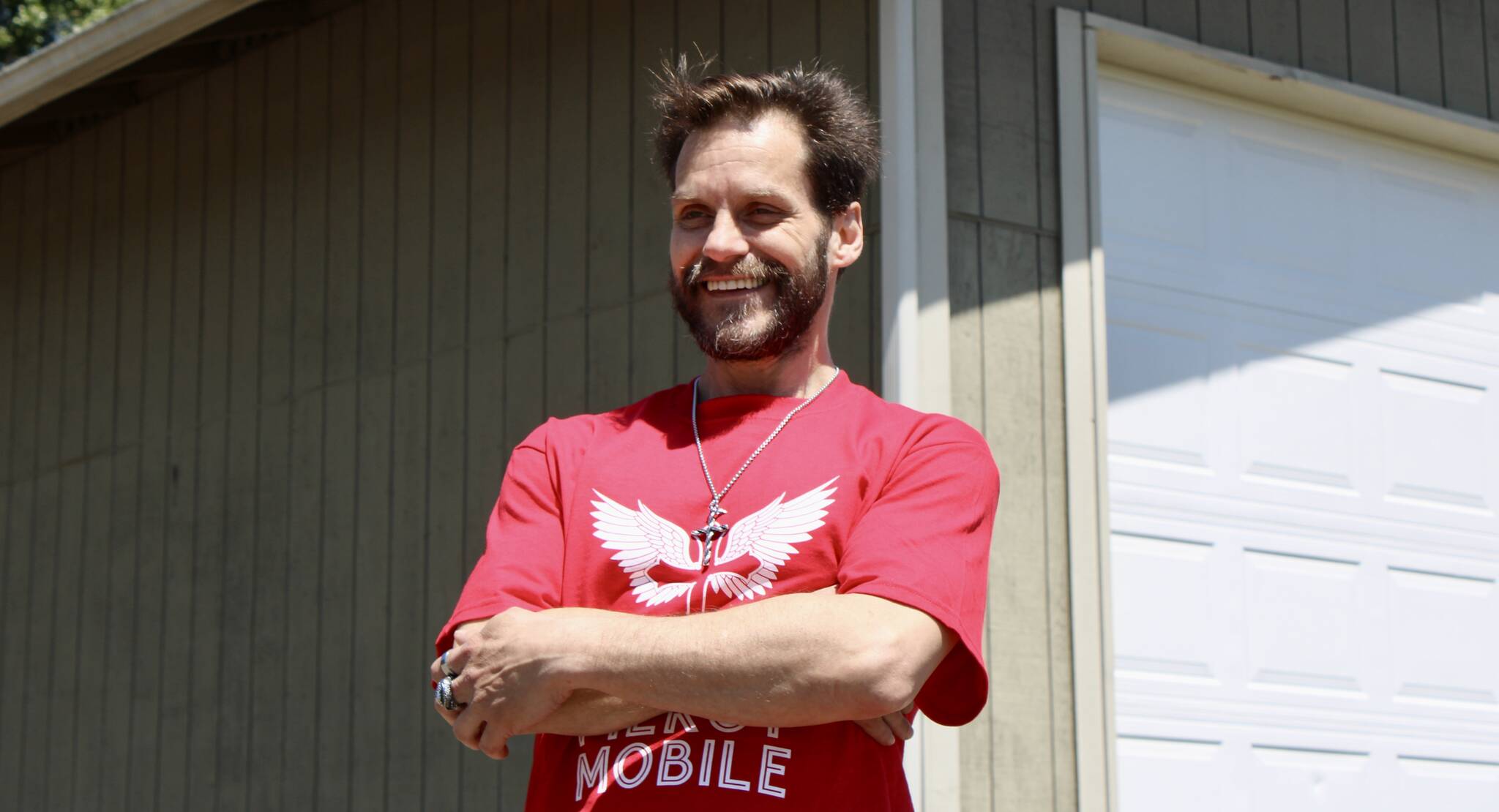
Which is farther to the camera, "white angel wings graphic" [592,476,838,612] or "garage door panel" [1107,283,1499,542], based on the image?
"garage door panel" [1107,283,1499,542]

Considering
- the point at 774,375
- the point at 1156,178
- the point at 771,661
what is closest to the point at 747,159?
the point at 774,375

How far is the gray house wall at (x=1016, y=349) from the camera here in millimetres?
4410

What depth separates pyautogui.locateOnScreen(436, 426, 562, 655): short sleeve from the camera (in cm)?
244

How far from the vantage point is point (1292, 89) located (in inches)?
211

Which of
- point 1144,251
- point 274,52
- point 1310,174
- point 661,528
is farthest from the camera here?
point 274,52

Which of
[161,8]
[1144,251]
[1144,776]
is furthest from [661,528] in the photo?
[161,8]

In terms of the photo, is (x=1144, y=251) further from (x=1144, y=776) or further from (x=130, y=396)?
(x=130, y=396)

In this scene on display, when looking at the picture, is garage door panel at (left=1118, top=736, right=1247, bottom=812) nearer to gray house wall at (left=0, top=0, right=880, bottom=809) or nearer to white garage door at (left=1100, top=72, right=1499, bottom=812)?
white garage door at (left=1100, top=72, right=1499, bottom=812)

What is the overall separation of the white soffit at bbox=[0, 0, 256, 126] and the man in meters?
3.75

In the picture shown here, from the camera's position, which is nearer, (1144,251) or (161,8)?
(1144,251)

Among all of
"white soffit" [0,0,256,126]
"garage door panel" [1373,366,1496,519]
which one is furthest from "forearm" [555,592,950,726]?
"white soffit" [0,0,256,126]

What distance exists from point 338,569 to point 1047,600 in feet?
8.47

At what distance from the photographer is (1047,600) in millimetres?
4492

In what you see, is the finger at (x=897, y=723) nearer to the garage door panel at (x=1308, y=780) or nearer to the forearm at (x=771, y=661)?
the forearm at (x=771, y=661)
